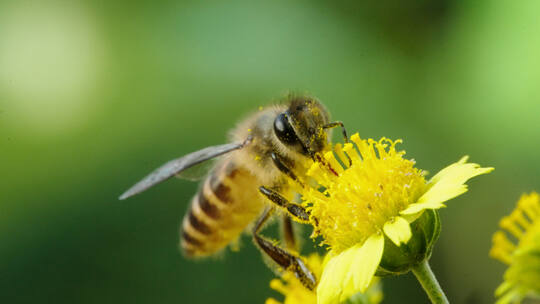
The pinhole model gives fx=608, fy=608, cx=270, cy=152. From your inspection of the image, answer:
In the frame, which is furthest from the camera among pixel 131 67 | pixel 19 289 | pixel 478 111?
pixel 131 67

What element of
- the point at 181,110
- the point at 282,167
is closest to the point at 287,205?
the point at 282,167

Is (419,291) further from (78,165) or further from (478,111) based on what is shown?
(78,165)

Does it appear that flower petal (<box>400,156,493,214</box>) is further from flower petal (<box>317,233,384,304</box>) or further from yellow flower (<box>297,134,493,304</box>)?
flower petal (<box>317,233,384,304</box>)

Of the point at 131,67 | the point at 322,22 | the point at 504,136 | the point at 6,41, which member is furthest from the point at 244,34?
the point at 504,136

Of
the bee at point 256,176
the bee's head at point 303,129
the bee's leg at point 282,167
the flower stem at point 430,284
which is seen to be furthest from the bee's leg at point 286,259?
the flower stem at point 430,284

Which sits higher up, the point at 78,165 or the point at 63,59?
the point at 63,59

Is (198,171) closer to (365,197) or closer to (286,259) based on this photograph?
(286,259)
